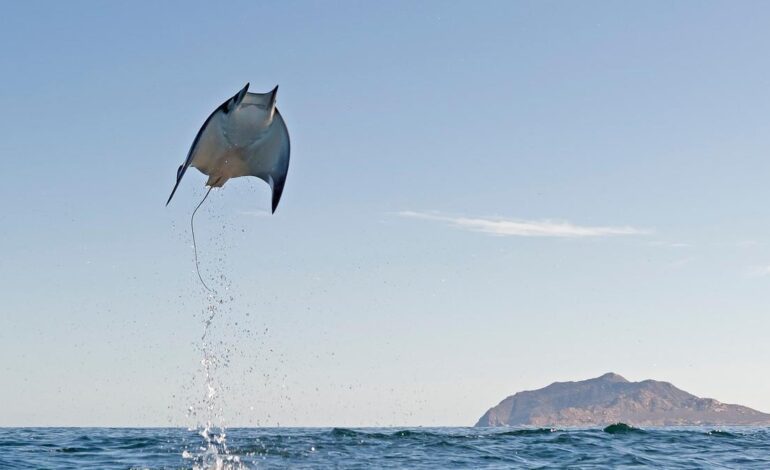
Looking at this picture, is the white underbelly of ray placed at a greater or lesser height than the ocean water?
greater

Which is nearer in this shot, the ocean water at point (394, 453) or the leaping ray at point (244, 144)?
the leaping ray at point (244, 144)

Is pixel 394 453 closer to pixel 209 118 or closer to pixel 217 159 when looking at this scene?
pixel 217 159

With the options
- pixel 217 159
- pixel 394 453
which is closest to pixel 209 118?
pixel 217 159

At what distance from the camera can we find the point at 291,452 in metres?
24.5

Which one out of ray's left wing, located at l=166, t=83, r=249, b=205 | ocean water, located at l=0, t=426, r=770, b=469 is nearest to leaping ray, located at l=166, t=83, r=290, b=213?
ray's left wing, located at l=166, t=83, r=249, b=205

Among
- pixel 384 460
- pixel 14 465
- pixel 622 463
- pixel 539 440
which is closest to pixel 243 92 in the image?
pixel 384 460

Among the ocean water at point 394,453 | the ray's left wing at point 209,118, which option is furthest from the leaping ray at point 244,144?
the ocean water at point 394,453

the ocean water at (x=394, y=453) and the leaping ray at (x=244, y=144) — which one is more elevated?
the leaping ray at (x=244, y=144)

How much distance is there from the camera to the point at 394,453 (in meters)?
24.6

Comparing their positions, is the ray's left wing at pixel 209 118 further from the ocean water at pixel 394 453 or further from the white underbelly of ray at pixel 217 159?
the ocean water at pixel 394 453

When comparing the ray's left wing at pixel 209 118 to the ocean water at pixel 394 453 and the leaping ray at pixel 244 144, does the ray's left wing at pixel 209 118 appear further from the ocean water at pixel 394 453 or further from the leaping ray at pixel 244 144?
the ocean water at pixel 394 453

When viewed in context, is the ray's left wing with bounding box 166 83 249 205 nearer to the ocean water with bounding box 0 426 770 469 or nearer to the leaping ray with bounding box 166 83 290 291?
the leaping ray with bounding box 166 83 290 291

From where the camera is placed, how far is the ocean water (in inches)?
870

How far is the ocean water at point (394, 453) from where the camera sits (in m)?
22.1
